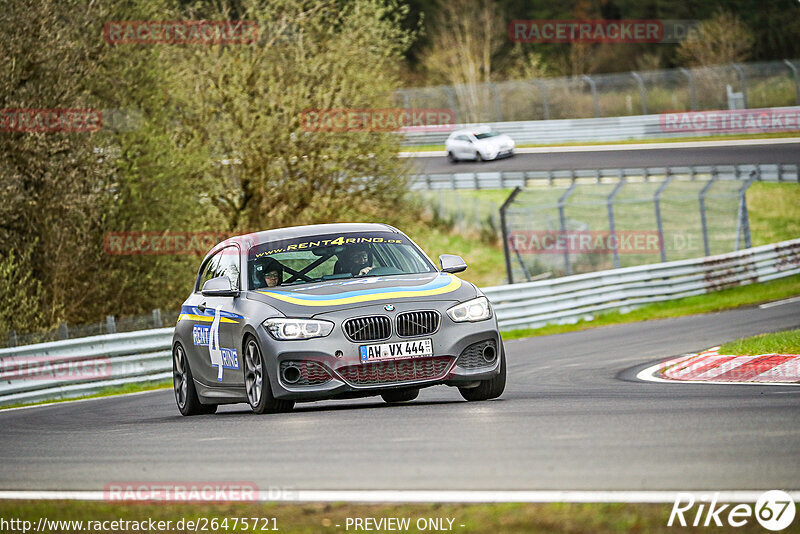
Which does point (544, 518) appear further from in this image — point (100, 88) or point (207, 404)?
point (100, 88)

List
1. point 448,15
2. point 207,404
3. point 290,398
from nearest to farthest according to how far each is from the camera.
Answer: point 290,398 → point 207,404 → point 448,15

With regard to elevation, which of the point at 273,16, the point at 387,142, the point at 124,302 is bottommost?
the point at 124,302

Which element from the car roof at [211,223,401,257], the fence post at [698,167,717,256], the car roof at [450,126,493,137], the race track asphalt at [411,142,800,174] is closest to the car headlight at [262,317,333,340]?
the car roof at [211,223,401,257]

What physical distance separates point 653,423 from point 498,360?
8.34 ft

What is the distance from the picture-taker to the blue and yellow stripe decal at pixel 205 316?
1062 centimetres

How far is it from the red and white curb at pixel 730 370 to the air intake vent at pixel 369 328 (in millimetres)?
3351

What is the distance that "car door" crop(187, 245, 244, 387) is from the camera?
10.7 metres

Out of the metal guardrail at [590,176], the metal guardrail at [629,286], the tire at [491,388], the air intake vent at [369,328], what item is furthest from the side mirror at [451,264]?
the metal guardrail at [590,176]

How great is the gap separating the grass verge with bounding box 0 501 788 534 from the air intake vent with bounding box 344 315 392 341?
3381 millimetres

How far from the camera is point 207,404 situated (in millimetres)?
11781

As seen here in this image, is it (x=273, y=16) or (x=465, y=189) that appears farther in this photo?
(x=465, y=189)

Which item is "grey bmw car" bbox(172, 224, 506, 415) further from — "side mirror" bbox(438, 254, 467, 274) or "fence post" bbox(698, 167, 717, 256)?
"fence post" bbox(698, 167, 717, 256)

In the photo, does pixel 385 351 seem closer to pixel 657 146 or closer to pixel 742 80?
pixel 657 146

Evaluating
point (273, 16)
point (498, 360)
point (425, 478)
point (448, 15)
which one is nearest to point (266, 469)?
point (425, 478)
